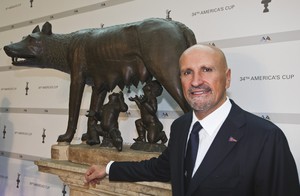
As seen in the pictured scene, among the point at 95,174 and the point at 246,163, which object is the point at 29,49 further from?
the point at 246,163

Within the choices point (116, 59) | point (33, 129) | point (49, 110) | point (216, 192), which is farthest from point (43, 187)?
point (216, 192)

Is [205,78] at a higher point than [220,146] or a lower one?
Answer: higher

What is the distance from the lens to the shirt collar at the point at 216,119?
986 millimetres

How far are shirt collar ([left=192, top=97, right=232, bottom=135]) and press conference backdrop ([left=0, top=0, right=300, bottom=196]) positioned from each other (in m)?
0.59

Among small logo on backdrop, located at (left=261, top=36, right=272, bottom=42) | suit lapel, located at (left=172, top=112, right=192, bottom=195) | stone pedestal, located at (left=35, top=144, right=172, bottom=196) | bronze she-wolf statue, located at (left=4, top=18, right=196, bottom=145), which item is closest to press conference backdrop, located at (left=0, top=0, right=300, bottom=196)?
small logo on backdrop, located at (left=261, top=36, right=272, bottom=42)

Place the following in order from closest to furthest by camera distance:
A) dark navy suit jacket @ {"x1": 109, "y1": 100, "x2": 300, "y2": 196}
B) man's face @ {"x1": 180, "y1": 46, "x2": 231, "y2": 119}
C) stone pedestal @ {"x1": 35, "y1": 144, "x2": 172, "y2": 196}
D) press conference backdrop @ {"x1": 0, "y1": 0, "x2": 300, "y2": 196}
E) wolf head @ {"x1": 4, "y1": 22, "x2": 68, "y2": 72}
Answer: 1. dark navy suit jacket @ {"x1": 109, "y1": 100, "x2": 300, "y2": 196}
2. man's face @ {"x1": 180, "y1": 46, "x2": 231, "y2": 119}
3. stone pedestal @ {"x1": 35, "y1": 144, "x2": 172, "y2": 196}
4. press conference backdrop @ {"x1": 0, "y1": 0, "x2": 300, "y2": 196}
5. wolf head @ {"x1": 4, "y1": 22, "x2": 68, "y2": 72}

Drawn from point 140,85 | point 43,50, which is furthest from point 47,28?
point 140,85

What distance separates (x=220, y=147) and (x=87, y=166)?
84cm

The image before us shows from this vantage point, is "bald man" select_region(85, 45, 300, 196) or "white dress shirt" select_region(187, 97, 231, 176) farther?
"white dress shirt" select_region(187, 97, 231, 176)

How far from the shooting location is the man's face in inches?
37.9

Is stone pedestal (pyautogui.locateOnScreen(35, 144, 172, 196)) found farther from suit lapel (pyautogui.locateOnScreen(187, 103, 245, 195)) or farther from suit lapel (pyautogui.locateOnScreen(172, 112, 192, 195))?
suit lapel (pyautogui.locateOnScreen(187, 103, 245, 195))

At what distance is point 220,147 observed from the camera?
90 cm

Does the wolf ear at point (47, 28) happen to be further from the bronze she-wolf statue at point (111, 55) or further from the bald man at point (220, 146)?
the bald man at point (220, 146)

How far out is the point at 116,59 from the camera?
1509mm
